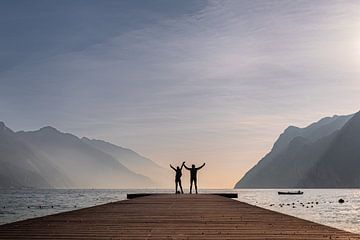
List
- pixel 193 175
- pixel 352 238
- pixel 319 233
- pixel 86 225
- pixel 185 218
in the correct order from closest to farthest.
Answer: pixel 352 238 < pixel 319 233 < pixel 86 225 < pixel 185 218 < pixel 193 175

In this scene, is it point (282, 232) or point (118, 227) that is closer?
point (282, 232)

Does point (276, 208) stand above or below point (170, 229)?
below

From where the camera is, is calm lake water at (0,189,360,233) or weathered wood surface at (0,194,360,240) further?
calm lake water at (0,189,360,233)

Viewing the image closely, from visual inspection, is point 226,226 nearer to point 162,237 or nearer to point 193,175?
point 162,237

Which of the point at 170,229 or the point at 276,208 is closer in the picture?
the point at 170,229

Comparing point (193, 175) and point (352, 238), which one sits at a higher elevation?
point (193, 175)

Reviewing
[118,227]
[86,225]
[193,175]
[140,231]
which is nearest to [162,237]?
[140,231]

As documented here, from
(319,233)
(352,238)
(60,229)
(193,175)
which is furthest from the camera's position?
(193,175)

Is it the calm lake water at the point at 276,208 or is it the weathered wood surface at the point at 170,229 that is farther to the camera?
the calm lake water at the point at 276,208

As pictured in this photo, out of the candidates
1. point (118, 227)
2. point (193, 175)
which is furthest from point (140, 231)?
point (193, 175)

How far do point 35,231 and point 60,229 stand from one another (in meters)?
0.72

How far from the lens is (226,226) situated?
13.8 meters

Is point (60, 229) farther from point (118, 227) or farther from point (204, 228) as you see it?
point (204, 228)

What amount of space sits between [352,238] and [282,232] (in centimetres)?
172
